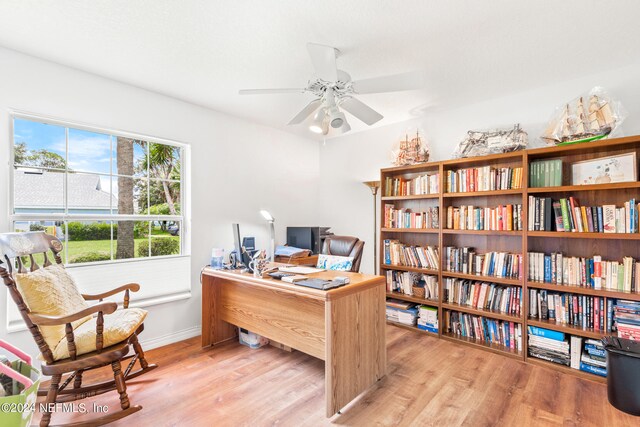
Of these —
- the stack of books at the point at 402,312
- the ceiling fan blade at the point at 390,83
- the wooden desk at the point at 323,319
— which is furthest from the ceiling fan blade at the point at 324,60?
the stack of books at the point at 402,312

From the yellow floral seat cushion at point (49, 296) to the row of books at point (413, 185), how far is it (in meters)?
3.04

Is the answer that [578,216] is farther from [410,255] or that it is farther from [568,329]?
[410,255]

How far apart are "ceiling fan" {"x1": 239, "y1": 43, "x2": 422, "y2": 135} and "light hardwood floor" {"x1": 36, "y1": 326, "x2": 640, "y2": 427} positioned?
1921 mm

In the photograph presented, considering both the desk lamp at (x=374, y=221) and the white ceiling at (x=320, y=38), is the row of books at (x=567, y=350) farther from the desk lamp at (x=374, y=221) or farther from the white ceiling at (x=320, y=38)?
the white ceiling at (x=320, y=38)

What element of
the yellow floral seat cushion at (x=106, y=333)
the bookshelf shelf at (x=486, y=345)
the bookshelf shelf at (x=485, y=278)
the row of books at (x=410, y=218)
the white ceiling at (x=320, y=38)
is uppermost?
the white ceiling at (x=320, y=38)

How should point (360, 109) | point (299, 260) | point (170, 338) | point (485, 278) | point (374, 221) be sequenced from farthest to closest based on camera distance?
point (374, 221), point (299, 260), point (170, 338), point (485, 278), point (360, 109)

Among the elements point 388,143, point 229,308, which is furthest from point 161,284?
point 388,143

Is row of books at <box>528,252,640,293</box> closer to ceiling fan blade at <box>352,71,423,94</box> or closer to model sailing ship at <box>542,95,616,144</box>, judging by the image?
model sailing ship at <box>542,95,616,144</box>

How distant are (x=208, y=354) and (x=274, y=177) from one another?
2.22m

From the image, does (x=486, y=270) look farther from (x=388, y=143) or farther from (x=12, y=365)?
(x=12, y=365)

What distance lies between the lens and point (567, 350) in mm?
2441

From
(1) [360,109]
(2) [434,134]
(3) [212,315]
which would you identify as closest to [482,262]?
(2) [434,134]

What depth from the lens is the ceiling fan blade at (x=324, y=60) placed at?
1667 mm

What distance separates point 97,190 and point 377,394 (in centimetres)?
284
